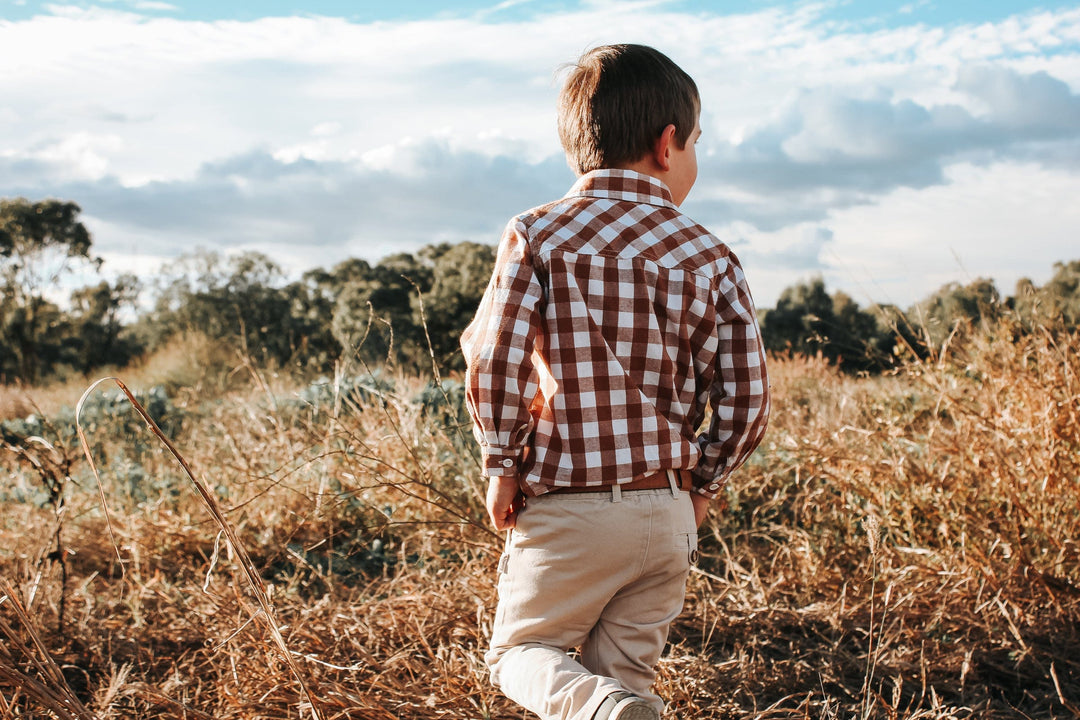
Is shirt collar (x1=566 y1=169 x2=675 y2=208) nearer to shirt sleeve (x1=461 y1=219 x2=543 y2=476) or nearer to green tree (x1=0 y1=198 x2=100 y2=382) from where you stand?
shirt sleeve (x1=461 y1=219 x2=543 y2=476)

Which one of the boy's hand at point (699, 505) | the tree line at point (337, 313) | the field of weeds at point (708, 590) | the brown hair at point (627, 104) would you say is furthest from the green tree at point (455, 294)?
the boy's hand at point (699, 505)

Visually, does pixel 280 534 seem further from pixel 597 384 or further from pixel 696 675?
pixel 597 384

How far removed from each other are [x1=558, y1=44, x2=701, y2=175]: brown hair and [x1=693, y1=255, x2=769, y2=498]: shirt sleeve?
32 cm

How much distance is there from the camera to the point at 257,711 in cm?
215

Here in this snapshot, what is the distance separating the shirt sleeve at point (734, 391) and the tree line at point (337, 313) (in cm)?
112

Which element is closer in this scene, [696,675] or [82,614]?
[696,675]

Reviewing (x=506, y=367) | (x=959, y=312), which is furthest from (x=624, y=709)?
(x=959, y=312)

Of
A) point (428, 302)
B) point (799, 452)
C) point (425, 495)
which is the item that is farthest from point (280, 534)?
point (428, 302)

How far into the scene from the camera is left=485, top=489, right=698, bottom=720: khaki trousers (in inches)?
63.6

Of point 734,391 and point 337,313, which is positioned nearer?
point 734,391

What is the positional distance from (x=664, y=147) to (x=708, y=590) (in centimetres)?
161

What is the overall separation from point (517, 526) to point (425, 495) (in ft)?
4.79

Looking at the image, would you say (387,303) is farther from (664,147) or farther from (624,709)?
(624,709)

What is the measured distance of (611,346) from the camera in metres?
1.67
